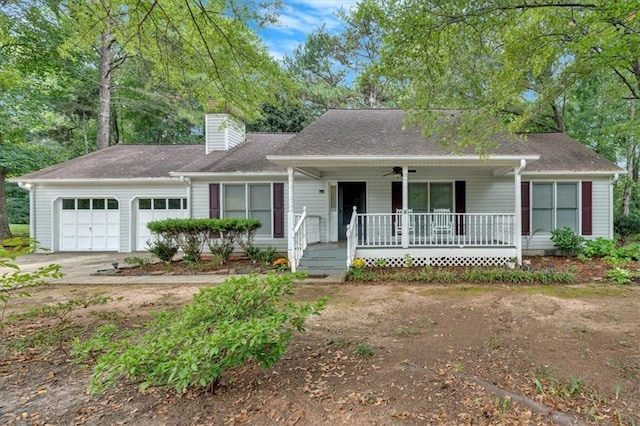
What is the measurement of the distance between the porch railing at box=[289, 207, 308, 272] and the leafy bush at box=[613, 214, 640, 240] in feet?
39.7

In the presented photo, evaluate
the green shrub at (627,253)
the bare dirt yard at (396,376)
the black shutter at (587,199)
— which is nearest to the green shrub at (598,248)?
the green shrub at (627,253)

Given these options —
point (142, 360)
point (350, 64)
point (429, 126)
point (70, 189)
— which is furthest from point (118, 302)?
point (350, 64)

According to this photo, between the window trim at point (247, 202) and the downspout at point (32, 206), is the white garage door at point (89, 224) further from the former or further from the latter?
the window trim at point (247, 202)

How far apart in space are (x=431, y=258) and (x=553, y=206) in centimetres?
485

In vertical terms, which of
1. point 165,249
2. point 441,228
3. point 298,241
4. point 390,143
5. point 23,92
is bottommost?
point 165,249

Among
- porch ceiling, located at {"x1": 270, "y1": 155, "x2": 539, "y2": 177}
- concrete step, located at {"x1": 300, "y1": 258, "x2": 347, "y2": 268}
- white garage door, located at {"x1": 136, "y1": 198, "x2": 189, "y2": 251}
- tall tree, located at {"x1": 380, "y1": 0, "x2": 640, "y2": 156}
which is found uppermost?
tall tree, located at {"x1": 380, "y1": 0, "x2": 640, "y2": 156}

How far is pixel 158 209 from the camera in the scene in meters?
12.5

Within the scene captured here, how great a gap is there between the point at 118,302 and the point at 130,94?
59.6 ft

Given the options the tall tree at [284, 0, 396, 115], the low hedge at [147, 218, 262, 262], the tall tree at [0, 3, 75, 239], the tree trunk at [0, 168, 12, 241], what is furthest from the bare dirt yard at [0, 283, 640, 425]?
the tall tree at [284, 0, 396, 115]

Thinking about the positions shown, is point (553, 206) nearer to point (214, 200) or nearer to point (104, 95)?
point (214, 200)

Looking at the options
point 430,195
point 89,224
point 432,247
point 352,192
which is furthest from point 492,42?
point 89,224

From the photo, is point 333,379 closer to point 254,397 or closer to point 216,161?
point 254,397

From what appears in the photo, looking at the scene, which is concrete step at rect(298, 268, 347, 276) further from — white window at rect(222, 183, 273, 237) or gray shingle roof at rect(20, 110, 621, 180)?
white window at rect(222, 183, 273, 237)

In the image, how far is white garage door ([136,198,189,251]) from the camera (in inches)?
490
